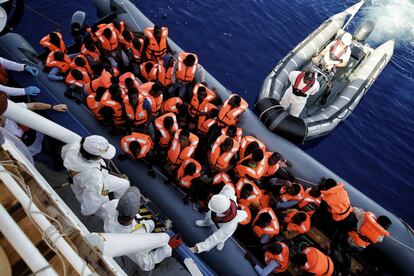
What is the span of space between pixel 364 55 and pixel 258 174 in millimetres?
4879

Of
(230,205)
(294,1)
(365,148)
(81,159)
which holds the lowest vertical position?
(365,148)

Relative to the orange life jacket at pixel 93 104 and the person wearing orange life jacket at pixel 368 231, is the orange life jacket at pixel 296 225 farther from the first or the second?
the orange life jacket at pixel 93 104

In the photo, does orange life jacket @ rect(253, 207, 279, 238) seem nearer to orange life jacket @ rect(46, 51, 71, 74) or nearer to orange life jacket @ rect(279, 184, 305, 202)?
orange life jacket @ rect(279, 184, 305, 202)

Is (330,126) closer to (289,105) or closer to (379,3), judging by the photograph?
(289,105)

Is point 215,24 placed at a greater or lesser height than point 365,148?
greater

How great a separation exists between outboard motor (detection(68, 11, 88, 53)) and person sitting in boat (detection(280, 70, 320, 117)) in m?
3.74

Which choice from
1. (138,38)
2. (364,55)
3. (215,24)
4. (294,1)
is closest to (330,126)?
(364,55)

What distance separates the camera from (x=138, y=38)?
5953 millimetres

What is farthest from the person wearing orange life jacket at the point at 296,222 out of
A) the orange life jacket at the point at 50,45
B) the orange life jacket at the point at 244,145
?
the orange life jacket at the point at 50,45

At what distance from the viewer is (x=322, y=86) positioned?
22.3 feet

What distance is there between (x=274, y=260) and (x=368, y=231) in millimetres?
1229

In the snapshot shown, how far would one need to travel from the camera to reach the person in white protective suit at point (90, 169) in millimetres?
3035

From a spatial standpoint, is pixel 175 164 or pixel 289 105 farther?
pixel 289 105

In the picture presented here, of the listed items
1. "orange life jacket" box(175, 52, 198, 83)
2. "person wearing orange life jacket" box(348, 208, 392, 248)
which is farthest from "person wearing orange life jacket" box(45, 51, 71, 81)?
"person wearing orange life jacket" box(348, 208, 392, 248)
